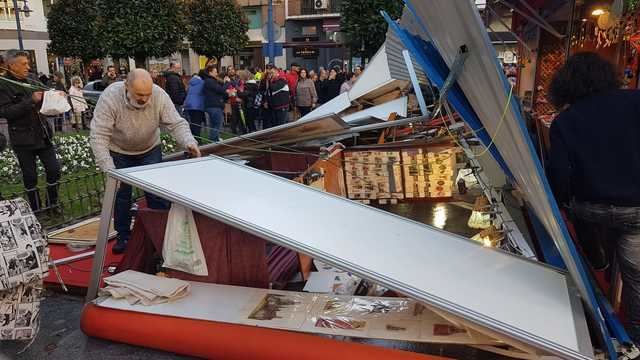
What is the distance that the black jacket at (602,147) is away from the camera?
238cm

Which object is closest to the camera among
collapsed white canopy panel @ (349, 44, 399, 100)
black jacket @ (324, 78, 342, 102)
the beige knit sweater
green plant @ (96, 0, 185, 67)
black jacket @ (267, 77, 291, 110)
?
the beige knit sweater

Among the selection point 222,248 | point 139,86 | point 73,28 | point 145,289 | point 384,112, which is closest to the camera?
point 145,289

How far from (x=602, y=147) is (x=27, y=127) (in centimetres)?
493

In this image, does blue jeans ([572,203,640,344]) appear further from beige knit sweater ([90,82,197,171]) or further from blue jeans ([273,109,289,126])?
blue jeans ([273,109,289,126])

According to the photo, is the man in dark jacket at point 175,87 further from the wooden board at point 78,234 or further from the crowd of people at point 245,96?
the wooden board at point 78,234

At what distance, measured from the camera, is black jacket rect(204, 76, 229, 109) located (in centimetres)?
977

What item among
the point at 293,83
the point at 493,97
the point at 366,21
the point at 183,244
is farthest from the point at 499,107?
the point at 366,21

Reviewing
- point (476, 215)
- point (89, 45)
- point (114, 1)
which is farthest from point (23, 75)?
point (89, 45)

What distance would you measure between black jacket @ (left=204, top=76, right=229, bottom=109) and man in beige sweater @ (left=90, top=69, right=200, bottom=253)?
5.70 metres

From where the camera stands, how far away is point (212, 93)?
9820 millimetres

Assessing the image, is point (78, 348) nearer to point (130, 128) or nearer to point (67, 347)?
point (67, 347)

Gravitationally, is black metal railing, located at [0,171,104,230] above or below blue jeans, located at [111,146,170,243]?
below

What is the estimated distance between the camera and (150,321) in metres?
2.81

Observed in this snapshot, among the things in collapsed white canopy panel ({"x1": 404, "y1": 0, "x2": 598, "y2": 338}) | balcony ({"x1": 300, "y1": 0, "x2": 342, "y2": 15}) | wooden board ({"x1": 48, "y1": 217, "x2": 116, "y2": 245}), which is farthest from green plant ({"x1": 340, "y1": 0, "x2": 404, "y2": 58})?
balcony ({"x1": 300, "y1": 0, "x2": 342, "y2": 15})
